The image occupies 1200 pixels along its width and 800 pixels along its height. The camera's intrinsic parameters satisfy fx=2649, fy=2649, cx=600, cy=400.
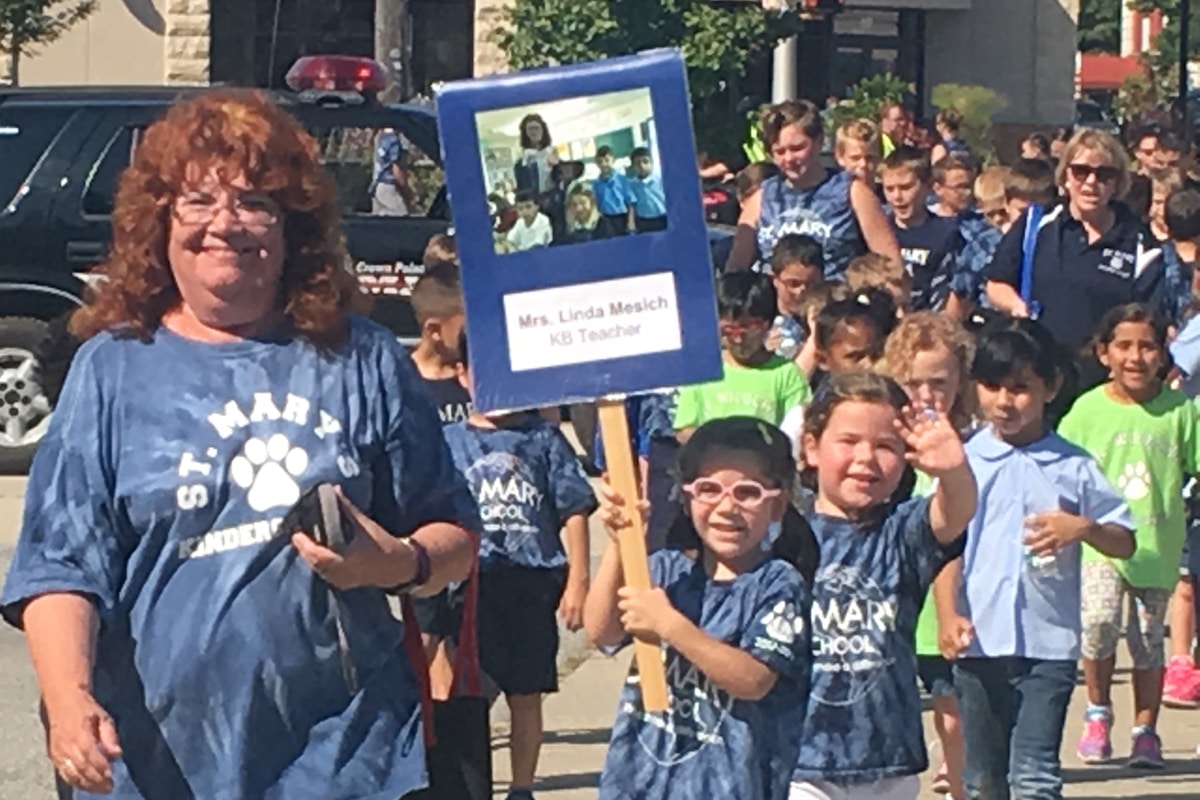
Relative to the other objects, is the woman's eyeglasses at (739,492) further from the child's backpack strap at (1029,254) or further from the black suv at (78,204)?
the black suv at (78,204)

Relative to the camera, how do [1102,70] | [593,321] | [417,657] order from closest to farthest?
[417,657] → [593,321] → [1102,70]

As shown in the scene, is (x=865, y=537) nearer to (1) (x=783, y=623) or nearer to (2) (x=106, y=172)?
(1) (x=783, y=623)

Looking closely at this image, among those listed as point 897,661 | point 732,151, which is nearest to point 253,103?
point 897,661

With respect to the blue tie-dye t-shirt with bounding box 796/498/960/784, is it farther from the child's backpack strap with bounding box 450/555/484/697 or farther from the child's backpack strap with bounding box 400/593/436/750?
the child's backpack strap with bounding box 400/593/436/750

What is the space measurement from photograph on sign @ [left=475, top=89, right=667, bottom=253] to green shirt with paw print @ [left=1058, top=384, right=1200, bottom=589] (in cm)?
331

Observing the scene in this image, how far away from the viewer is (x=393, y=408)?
12.6ft

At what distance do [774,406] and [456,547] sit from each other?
3.76 metres

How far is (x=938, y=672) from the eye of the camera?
22.1ft

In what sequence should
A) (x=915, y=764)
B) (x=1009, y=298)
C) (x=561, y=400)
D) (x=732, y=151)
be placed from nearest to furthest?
(x=561, y=400) < (x=915, y=764) < (x=1009, y=298) < (x=732, y=151)

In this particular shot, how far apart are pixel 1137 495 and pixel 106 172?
6906 mm

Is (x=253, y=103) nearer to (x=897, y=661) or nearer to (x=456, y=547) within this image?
(x=456, y=547)

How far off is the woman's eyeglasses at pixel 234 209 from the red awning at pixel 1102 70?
6781 cm

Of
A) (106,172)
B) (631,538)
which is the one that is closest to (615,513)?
(631,538)

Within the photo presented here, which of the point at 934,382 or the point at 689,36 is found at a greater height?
the point at 689,36
